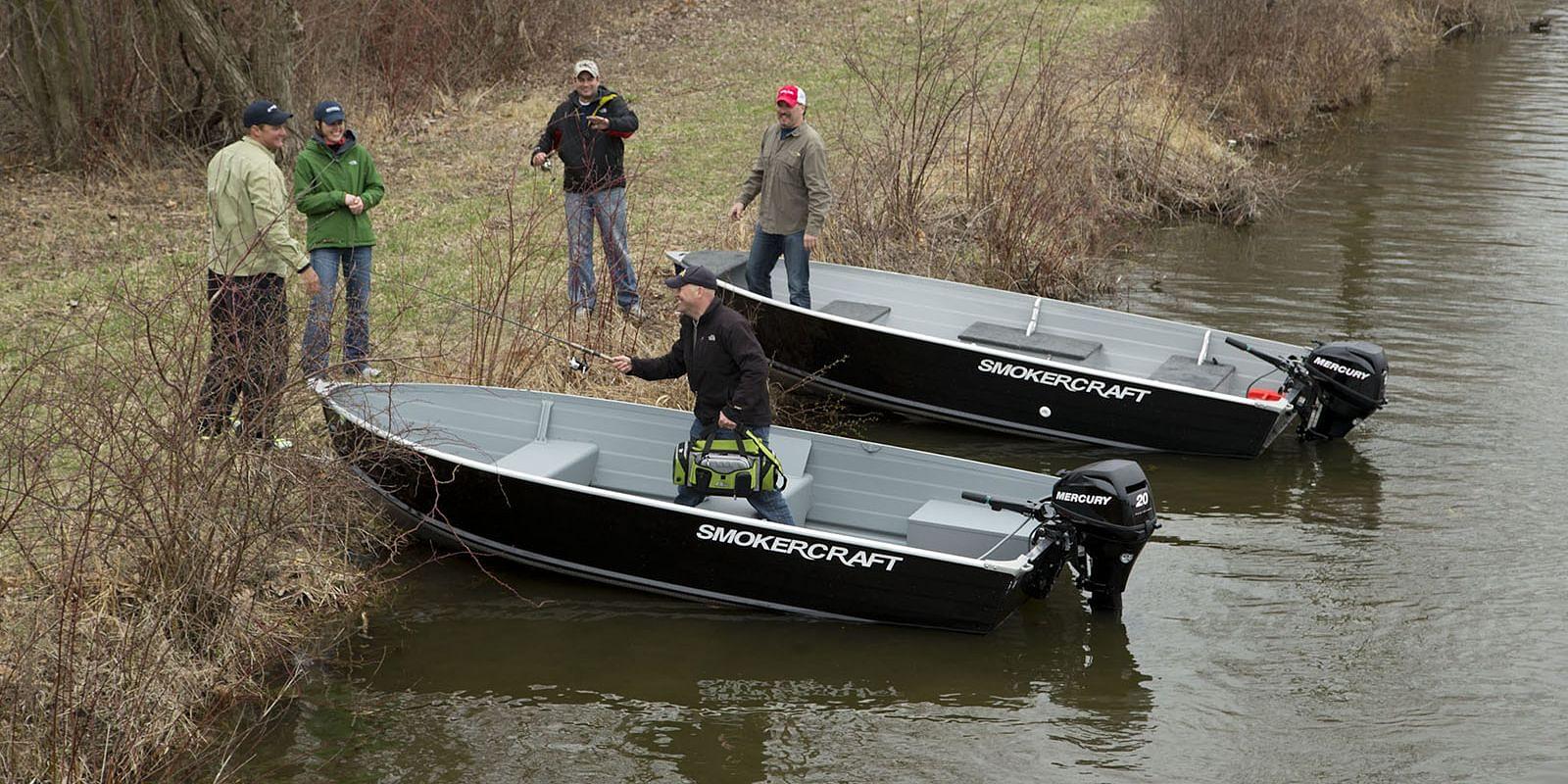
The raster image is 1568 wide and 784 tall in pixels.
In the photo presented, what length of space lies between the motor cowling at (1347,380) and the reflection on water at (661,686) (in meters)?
3.00

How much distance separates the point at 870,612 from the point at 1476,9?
23625mm

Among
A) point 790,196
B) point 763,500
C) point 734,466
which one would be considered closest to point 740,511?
point 763,500

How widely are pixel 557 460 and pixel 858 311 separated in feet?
11.1

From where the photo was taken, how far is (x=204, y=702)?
6090 mm

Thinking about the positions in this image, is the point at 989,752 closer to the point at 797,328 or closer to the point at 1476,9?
the point at 797,328

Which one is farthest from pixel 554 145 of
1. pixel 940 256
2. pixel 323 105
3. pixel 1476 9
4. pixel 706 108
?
pixel 1476 9

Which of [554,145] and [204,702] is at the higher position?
[554,145]

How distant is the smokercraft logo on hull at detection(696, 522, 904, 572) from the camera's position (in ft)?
23.3

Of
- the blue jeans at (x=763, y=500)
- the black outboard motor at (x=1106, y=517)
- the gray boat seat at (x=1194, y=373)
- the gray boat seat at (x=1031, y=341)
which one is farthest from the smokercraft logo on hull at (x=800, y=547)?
the gray boat seat at (x=1031, y=341)

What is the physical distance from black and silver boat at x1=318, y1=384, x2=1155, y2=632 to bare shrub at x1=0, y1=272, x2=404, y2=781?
710mm

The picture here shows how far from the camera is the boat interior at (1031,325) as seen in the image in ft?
33.8

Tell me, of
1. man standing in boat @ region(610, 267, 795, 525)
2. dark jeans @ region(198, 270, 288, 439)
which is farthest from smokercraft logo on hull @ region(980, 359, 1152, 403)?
dark jeans @ region(198, 270, 288, 439)

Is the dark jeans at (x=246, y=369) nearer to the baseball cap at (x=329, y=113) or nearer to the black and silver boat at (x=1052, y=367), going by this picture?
the baseball cap at (x=329, y=113)

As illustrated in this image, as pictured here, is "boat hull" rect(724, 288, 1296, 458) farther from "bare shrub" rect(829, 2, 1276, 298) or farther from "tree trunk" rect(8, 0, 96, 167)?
"tree trunk" rect(8, 0, 96, 167)
